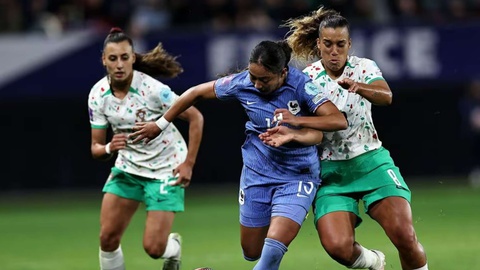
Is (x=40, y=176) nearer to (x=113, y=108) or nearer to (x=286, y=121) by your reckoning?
(x=113, y=108)

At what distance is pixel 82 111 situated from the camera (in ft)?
69.1

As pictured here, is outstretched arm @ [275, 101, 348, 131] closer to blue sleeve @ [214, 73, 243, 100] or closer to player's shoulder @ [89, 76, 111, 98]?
blue sleeve @ [214, 73, 243, 100]

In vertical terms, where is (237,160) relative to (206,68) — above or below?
below

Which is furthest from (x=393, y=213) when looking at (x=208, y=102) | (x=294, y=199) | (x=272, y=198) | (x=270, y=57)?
(x=208, y=102)

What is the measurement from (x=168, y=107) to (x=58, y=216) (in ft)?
27.5

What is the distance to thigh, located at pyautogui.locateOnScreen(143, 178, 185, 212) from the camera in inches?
381

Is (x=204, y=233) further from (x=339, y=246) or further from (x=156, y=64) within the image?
(x=339, y=246)

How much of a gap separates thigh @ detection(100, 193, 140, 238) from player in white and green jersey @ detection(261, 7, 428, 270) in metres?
1.84

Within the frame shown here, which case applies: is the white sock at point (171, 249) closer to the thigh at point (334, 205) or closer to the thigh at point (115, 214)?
the thigh at point (115, 214)

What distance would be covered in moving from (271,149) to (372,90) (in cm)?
91

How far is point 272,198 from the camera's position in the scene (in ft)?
27.7

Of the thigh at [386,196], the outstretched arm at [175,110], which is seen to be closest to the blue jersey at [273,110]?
the outstretched arm at [175,110]

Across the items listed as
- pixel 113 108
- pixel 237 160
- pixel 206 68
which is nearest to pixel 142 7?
pixel 206 68

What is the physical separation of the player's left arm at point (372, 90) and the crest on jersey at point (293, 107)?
1.77 feet
